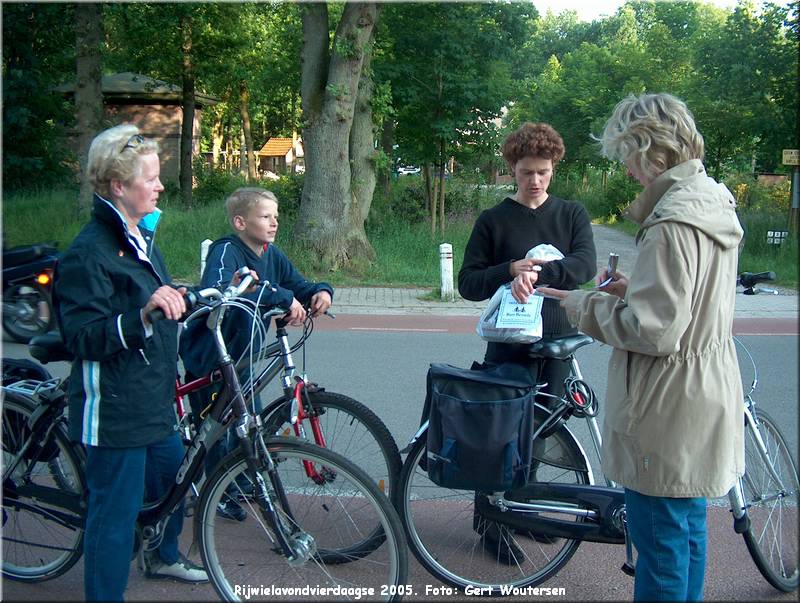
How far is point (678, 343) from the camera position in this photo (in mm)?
2387

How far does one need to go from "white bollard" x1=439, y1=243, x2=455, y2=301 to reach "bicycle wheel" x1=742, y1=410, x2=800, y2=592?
29.0ft

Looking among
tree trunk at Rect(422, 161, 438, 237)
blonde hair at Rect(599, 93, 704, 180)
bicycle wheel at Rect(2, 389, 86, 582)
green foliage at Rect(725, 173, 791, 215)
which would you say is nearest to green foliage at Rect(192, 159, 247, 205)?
tree trunk at Rect(422, 161, 438, 237)

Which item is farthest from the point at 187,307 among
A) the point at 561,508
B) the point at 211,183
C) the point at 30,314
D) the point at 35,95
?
the point at 211,183

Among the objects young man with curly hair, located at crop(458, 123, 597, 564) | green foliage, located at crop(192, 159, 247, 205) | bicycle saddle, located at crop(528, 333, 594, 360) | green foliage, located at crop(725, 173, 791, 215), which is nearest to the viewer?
bicycle saddle, located at crop(528, 333, 594, 360)

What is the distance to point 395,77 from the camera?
17.5m

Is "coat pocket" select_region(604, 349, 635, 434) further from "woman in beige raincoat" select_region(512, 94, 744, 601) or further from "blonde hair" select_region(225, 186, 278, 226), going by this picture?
"blonde hair" select_region(225, 186, 278, 226)

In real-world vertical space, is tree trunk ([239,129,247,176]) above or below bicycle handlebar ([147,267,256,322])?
above

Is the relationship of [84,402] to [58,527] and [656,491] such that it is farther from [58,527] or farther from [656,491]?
[656,491]

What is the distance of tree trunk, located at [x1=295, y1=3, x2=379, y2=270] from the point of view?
13.8 m

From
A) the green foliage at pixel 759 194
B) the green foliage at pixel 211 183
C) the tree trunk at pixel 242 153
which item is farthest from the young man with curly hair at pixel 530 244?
the tree trunk at pixel 242 153

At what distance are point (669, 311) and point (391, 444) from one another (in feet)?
5.00

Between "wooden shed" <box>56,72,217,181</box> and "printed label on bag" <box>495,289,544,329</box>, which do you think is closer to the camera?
"printed label on bag" <box>495,289,544,329</box>

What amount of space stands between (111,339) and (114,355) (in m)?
0.15

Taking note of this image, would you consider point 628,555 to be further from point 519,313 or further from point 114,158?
point 114,158
